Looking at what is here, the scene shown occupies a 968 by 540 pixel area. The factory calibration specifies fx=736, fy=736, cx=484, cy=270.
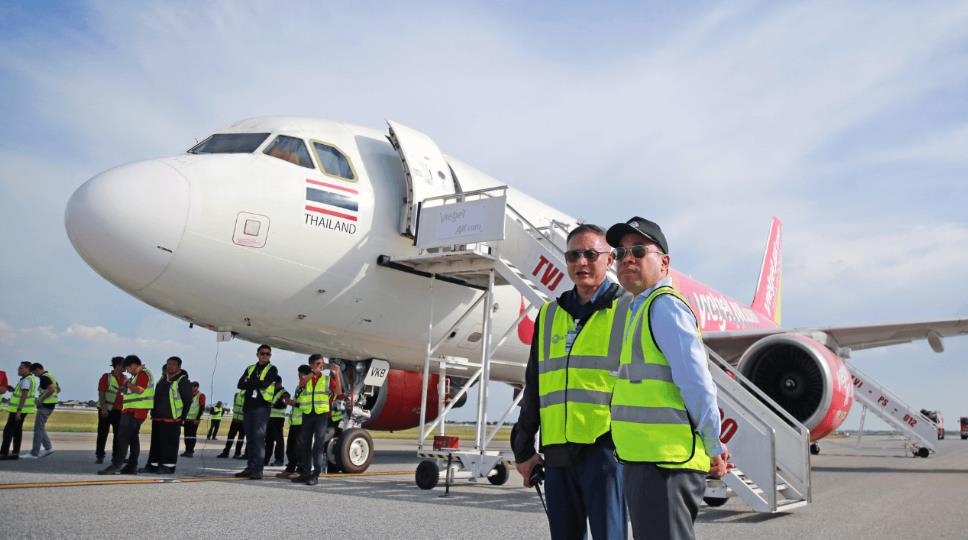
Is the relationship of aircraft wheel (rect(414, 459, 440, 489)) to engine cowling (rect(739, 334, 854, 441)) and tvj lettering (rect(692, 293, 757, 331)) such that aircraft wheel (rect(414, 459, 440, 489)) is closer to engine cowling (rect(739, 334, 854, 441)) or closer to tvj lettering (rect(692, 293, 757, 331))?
engine cowling (rect(739, 334, 854, 441))

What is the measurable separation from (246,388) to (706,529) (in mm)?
5459

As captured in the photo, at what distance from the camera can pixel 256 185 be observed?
7637mm

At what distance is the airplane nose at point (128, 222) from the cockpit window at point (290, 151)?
4.20 ft

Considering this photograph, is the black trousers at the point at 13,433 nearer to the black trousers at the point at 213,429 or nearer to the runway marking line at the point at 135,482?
the runway marking line at the point at 135,482

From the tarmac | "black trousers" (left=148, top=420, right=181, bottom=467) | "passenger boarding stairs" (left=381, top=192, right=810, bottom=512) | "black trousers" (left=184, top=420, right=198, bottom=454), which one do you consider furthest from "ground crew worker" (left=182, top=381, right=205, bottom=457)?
"passenger boarding stairs" (left=381, top=192, right=810, bottom=512)

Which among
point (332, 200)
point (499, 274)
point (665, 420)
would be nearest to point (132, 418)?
point (332, 200)

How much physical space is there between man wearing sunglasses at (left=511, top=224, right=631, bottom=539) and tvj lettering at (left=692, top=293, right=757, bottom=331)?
36.6ft

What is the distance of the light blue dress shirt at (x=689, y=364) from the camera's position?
7.92ft

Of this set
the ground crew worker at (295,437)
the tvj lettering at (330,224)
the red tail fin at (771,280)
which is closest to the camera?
the tvj lettering at (330,224)

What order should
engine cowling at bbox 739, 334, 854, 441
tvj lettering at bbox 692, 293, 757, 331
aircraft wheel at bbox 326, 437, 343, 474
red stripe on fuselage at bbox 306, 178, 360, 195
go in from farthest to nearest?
1. tvj lettering at bbox 692, 293, 757, 331
2. engine cowling at bbox 739, 334, 854, 441
3. aircraft wheel at bbox 326, 437, 343, 474
4. red stripe on fuselage at bbox 306, 178, 360, 195

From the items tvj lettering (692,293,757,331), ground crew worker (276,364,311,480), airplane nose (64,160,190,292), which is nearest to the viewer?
airplane nose (64,160,190,292)

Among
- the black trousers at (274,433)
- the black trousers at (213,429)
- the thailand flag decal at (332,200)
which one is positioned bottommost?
the black trousers at (213,429)

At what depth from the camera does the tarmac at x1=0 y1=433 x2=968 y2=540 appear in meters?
4.86

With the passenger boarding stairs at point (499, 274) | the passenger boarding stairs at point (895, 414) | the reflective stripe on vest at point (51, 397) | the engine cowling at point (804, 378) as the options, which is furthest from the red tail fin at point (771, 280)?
the reflective stripe on vest at point (51, 397)
